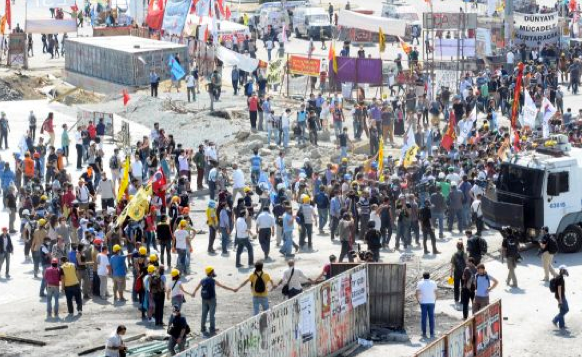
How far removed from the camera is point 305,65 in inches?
1829

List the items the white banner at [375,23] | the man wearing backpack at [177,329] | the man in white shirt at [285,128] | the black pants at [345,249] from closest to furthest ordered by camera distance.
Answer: the man wearing backpack at [177,329] → the black pants at [345,249] → the man in white shirt at [285,128] → the white banner at [375,23]

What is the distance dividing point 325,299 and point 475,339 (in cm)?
285

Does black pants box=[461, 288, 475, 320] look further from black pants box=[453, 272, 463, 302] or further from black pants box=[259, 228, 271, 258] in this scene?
black pants box=[259, 228, 271, 258]

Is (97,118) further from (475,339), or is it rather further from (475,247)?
(475,339)

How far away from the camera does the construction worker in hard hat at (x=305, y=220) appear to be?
29547 millimetres

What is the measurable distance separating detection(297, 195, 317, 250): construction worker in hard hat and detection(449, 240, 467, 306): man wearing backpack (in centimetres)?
505

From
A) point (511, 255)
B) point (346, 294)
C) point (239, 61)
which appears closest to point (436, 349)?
point (346, 294)

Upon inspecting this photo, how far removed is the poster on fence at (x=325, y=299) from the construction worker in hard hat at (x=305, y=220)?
742cm

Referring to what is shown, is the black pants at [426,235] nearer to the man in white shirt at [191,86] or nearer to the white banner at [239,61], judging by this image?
the man in white shirt at [191,86]

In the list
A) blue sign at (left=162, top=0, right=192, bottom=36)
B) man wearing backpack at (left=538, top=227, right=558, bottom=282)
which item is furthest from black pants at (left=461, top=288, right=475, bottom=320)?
blue sign at (left=162, top=0, right=192, bottom=36)

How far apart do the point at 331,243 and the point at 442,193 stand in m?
2.79

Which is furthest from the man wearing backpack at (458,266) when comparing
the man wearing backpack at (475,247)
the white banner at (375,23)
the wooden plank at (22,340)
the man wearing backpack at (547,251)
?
the white banner at (375,23)

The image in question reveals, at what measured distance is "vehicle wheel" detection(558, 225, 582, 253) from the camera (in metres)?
29.0

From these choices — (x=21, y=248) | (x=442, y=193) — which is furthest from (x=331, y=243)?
(x=21, y=248)
